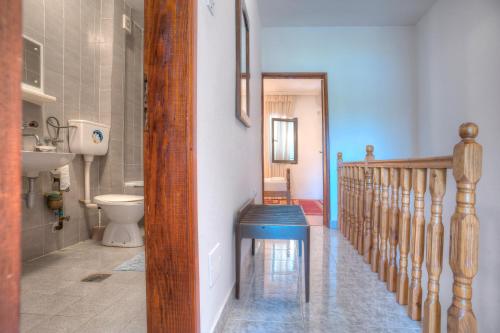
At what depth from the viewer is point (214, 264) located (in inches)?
49.9

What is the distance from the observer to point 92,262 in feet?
7.47

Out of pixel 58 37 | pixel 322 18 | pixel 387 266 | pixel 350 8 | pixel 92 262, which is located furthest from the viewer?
pixel 322 18

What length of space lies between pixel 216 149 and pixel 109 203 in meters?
1.68

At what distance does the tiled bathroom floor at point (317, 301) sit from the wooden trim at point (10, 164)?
1252mm

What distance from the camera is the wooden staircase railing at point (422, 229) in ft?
3.47

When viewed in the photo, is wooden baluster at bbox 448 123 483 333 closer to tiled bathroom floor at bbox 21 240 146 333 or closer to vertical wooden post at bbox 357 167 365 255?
tiled bathroom floor at bbox 21 240 146 333

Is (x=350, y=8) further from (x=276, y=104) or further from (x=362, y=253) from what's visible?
(x=276, y=104)

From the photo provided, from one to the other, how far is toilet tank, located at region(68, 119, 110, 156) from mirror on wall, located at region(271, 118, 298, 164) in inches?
176

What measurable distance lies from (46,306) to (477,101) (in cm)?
387

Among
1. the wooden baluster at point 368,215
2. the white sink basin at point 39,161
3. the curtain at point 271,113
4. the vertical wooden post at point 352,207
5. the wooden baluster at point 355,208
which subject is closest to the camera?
the white sink basin at point 39,161

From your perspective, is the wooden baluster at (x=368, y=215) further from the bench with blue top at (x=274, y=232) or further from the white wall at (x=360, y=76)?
the white wall at (x=360, y=76)

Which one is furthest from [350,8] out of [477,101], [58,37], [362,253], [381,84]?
[58,37]

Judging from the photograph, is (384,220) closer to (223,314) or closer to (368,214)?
(368,214)

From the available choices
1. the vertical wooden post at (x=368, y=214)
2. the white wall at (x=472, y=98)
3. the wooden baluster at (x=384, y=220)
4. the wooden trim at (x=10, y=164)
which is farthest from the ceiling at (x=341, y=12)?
the wooden trim at (x=10, y=164)
